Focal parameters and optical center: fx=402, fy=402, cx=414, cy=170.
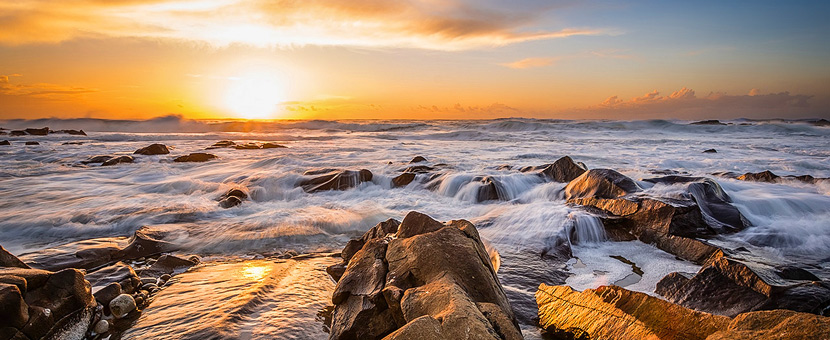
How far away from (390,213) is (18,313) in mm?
5713

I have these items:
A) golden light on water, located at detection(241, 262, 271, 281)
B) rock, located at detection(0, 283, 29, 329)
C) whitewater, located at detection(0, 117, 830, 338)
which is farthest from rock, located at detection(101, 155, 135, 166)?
rock, located at detection(0, 283, 29, 329)

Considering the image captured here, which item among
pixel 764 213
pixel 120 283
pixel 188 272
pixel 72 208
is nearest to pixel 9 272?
pixel 120 283

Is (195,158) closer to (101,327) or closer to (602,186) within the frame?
(101,327)

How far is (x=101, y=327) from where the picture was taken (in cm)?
332

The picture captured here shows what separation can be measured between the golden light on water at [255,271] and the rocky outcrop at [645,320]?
119 inches

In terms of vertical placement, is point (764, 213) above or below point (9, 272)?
below

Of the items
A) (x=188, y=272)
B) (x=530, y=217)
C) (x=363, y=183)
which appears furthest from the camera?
(x=363, y=183)

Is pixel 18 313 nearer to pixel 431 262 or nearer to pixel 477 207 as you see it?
pixel 431 262

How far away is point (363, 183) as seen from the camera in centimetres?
1073

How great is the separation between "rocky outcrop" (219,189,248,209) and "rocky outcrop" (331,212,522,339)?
18.9 feet

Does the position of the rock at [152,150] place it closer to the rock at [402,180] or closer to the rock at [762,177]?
the rock at [402,180]

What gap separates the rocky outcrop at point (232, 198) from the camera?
8.42 m

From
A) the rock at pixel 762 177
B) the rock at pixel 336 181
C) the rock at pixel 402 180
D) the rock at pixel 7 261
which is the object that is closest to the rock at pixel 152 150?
the rock at pixel 336 181

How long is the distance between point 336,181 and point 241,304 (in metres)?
6.80
